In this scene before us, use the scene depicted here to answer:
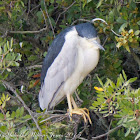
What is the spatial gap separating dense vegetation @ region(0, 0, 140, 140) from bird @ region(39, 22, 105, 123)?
13 centimetres

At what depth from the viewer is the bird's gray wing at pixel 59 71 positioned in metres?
2.48

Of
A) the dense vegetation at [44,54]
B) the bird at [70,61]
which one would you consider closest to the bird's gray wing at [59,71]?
the bird at [70,61]

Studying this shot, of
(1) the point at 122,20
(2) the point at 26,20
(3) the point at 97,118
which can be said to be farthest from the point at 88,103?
(2) the point at 26,20

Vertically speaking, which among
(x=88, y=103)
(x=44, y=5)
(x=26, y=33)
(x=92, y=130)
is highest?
(x=44, y=5)

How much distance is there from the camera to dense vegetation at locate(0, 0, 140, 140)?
2305 mm

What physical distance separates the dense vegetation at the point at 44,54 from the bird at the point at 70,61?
0.43ft

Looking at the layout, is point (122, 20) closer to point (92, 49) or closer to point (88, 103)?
point (92, 49)

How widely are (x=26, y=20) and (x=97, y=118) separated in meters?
1.02

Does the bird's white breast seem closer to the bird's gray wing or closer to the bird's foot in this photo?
the bird's gray wing

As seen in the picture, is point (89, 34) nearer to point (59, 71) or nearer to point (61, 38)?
point (61, 38)

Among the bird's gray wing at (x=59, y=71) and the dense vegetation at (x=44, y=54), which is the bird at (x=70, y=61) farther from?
the dense vegetation at (x=44, y=54)

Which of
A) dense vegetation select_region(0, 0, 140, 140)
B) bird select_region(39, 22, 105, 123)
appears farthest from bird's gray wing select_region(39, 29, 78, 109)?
dense vegetation select_region(0, 0, 140, 140)

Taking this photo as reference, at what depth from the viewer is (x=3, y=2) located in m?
2.93

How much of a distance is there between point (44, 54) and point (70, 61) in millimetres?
512
